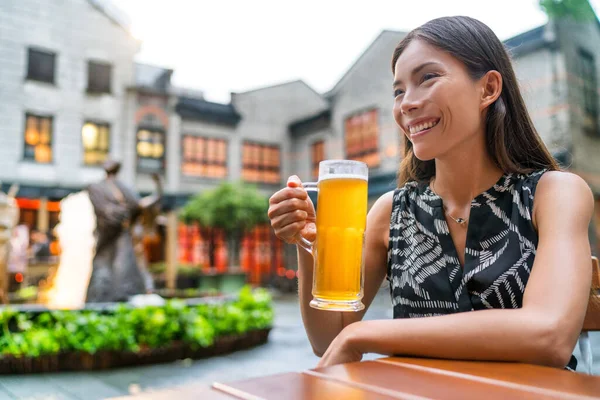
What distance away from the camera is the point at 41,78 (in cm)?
1320

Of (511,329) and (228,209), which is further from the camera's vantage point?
(228,209)

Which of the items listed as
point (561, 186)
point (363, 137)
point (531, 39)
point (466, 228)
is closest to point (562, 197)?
point (561, 186)

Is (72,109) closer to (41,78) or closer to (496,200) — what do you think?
(41,78)

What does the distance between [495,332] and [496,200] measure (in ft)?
1.67

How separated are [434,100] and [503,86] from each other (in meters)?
0.33

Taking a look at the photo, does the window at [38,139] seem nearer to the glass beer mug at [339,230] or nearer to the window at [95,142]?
the window at [95,142]

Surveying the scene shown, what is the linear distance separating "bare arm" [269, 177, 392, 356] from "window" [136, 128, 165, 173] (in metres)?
14.7

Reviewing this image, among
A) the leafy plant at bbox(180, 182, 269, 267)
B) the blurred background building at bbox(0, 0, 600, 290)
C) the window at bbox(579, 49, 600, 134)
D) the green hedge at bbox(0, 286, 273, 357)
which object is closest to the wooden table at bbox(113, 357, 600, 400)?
the green hedge at bbox(0, 286, 273, 357)

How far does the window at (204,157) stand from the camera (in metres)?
16.3

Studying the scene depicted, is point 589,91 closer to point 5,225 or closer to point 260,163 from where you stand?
point 5,225

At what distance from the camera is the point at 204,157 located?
16.7 m

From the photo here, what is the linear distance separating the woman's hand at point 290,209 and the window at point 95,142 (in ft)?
46.9

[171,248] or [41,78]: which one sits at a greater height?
[41,78]

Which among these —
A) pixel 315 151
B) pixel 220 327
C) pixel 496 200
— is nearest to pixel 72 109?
pixel 315 151
